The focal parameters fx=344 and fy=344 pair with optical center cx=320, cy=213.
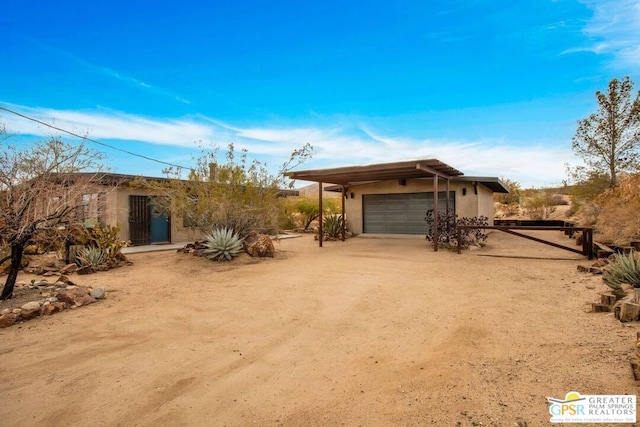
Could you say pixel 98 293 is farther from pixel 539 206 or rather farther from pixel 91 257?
pixel 539 206

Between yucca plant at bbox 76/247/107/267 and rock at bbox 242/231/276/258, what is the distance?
3.71 meters

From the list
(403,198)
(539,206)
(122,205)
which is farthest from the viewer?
(539,206)

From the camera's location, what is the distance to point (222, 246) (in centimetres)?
958

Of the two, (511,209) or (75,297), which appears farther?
(511,209)

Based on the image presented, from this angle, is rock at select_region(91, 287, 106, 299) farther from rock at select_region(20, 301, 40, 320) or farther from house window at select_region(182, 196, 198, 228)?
house window at select_region(182, 196, 198, 228)

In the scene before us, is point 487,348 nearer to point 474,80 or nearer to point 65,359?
point 65,359

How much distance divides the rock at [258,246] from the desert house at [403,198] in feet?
10.4

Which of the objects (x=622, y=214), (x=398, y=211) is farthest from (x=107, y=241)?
(x=622, y=214)

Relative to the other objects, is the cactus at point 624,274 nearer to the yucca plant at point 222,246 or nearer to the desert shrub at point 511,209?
the yucca plant at point 222,246

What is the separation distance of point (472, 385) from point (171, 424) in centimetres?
230

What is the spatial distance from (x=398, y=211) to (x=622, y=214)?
7.57 metres

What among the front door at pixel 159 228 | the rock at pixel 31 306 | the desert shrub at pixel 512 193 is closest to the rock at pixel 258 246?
the rock at pixel 31 306

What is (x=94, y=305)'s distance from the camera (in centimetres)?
566

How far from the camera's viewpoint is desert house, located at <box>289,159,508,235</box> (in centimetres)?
1402
